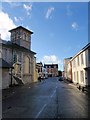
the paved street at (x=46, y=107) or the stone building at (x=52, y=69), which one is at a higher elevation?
the stone building at (x=52, y=69)

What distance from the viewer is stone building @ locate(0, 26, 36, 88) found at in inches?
1845

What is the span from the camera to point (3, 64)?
34875mm

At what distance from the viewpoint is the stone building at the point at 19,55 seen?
46875 mm

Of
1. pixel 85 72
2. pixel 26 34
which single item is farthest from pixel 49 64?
pixel 85 72

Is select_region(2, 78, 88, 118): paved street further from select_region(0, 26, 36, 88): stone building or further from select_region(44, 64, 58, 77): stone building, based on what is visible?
select_region(44, 64, 58, 77): stone building

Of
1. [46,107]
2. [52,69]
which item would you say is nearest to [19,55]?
[46,107]

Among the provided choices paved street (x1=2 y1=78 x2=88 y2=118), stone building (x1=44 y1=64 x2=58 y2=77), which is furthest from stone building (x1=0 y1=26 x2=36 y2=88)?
stone building (x1=44 y1=64 x2=58 y2=77)

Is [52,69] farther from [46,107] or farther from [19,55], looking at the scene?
[46,107]

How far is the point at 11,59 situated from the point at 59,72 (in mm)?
132632

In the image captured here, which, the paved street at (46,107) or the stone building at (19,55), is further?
the stone building at (19,55)

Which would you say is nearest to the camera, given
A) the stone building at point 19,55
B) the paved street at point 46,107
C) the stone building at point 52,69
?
the paved street at point 46,107

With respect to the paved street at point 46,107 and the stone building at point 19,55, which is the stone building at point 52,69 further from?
the paved street at point 46,107

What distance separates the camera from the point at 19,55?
52.2 meters

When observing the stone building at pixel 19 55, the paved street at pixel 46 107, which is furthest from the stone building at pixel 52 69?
the paved street at pixel 46 107
